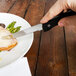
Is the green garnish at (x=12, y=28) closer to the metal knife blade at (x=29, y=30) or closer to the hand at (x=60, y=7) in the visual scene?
the metal knife blade at (x=29, y=30)

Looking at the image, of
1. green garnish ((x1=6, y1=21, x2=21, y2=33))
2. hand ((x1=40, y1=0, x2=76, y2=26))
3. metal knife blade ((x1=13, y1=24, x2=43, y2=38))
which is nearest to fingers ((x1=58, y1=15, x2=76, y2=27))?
hand ((x1=40, y1=0, x2=76, y2=26))

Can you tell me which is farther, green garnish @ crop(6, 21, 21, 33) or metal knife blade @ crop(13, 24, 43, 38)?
green garnish @ crop(6, 21, 21, 33)

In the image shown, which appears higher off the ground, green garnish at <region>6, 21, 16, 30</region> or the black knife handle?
the black knife handle

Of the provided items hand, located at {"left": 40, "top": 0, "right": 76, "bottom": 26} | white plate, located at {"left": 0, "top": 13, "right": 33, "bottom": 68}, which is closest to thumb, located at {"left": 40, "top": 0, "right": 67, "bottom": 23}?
hand, located at {"left": 40, "top": 0, "right": 76, "bottom": 26}

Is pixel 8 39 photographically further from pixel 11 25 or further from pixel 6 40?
pixel 11 25

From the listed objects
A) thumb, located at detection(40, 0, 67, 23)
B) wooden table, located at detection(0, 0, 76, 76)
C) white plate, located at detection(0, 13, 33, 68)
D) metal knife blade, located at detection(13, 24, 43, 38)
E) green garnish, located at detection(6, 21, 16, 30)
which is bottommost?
wooden table, located at detection(0, 0, 76, 76)

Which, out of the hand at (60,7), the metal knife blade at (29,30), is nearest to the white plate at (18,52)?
the metal knife blade at (29,30)

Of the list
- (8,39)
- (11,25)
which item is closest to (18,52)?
(8,39)

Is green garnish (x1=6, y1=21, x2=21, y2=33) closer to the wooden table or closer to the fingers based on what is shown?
the wooden table
